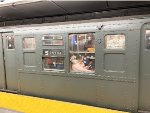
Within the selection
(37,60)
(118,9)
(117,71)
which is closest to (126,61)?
(117,71)

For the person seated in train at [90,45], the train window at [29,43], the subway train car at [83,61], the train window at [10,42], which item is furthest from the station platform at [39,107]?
the train window at [10,42]

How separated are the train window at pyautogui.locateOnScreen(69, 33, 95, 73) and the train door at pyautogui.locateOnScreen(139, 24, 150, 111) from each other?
1.20 m

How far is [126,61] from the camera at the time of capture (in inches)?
153

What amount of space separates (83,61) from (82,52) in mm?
249

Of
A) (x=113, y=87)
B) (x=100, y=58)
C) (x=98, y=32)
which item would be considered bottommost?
(x=113, y=87)

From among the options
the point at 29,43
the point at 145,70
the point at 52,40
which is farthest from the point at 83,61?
the point at 29,43

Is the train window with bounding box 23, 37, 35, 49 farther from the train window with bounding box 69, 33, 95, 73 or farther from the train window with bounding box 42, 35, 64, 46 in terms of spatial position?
the train window with bounding box 69, 33, 95, 73

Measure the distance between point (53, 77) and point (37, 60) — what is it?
2.43 ft

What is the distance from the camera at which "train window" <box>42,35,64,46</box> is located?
4645 mm

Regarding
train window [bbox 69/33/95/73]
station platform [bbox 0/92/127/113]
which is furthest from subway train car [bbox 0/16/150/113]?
station platform [bbox 0/92/127/113]

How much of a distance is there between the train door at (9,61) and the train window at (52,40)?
4.50 ft

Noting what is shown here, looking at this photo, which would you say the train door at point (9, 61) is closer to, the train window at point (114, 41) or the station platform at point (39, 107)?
the station platform at point (39, 107)

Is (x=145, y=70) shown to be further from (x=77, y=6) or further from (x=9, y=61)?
(x=9, y=61)

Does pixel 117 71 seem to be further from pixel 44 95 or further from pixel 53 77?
pixel 44 95
